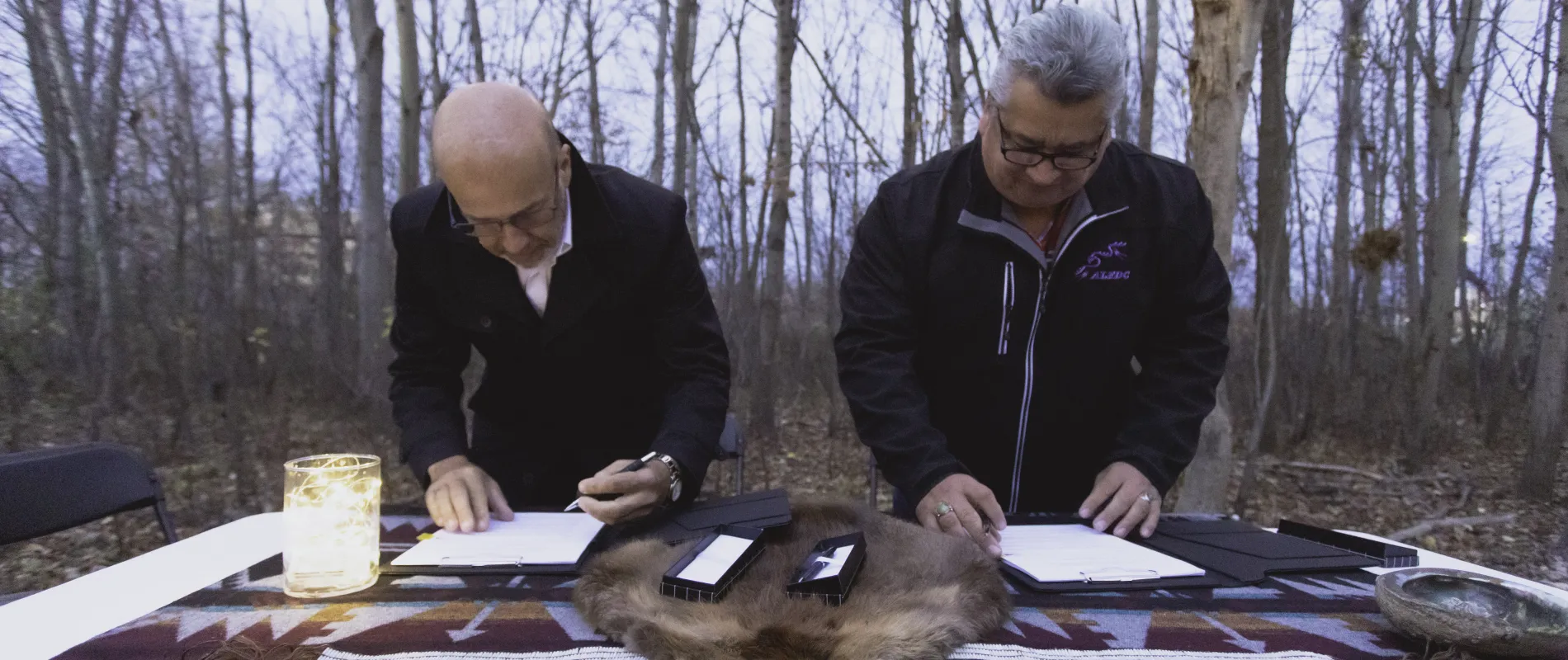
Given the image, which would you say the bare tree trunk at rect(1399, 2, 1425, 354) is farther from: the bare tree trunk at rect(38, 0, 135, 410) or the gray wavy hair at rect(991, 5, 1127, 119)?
the bare tree trunk at rect(38, 0, 135, 410)

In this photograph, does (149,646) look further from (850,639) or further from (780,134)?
(780,134)

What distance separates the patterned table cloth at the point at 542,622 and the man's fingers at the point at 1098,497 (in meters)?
0.40

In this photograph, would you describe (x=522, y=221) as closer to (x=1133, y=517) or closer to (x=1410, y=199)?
(x=1133, y=517)

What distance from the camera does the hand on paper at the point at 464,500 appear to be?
1.53 m

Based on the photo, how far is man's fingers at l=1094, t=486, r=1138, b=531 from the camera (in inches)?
63.9

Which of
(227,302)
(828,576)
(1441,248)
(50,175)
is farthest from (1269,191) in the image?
(227,302)

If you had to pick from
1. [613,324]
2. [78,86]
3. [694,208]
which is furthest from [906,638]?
[694,208]

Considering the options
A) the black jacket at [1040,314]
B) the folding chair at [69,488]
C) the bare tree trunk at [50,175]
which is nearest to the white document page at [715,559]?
the black jacket at [1040,314]

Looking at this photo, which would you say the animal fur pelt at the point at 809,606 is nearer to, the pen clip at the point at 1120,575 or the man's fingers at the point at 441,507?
the pen clip at the point at 1120,575

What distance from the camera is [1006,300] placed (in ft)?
6.37

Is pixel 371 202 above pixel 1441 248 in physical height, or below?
above

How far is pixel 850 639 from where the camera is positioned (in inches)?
36.0

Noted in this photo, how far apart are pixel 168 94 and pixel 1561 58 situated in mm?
8637

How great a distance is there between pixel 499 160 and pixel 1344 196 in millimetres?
12314
